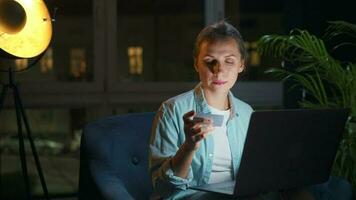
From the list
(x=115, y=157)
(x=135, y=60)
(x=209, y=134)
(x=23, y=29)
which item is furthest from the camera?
(x=135, y=60)

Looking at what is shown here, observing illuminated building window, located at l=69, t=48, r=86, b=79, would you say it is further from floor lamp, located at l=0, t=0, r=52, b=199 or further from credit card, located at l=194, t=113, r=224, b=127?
credit card, located at l=194, t=113, r=224, b=127

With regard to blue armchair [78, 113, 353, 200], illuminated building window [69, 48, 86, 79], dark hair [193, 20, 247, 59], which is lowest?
blue armchair [78, 113, 353, 200]

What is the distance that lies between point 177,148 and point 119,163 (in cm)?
50

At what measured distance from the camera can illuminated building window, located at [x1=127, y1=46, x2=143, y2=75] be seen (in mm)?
4133

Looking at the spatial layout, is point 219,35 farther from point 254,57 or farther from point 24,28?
point 254,57

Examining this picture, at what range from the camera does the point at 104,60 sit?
4.00m

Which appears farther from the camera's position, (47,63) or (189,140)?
(47,63)

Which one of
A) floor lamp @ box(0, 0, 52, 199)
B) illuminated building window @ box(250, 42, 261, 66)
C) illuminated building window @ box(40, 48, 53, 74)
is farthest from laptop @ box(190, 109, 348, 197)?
illuminated building window @ box(40, 48, 53, 74)

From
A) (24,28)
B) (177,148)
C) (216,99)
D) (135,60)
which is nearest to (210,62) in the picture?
(216,99)

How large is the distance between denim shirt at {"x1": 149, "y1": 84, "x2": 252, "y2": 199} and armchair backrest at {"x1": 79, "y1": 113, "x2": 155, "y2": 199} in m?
0.26

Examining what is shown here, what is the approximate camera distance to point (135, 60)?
4.16m

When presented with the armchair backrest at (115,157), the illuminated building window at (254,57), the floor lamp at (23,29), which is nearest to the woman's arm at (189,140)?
the armchair backrest at (115,157)

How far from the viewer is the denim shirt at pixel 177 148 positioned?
5.84 feet

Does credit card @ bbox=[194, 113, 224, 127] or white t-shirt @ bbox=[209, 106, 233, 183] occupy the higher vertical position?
credit card @ bbox=[194, 113, 224, 127]
